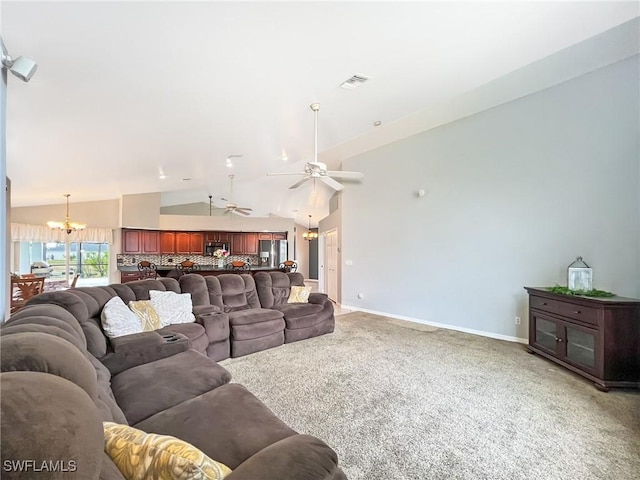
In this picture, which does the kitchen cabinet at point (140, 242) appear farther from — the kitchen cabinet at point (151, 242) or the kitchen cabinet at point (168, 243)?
the kitchen cabinet at point (168, 243)

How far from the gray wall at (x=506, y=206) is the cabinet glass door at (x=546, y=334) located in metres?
0.59

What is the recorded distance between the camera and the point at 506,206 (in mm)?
4461

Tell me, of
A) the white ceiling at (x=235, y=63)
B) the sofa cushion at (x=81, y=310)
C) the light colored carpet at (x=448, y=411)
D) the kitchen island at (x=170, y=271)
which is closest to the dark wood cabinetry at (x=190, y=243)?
the kitchen island at (x=170, y=271)

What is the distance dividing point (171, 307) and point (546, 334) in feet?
14.7

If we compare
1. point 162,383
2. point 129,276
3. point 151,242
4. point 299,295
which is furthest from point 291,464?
point 151,242

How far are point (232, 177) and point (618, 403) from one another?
7.74 meters

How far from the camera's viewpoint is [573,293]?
3.24 m

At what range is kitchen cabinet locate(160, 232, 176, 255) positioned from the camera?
32.8 feet

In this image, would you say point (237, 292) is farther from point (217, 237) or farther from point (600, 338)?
point (217, 237)

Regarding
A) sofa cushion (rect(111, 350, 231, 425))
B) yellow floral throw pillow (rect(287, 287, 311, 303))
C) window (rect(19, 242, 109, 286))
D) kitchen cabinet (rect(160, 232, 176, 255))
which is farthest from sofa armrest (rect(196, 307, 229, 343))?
kitchen cabinet (rect(160, 232, 176, 255))

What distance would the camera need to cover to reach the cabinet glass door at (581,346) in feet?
9.69

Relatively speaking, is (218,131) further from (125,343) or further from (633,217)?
(633,217)

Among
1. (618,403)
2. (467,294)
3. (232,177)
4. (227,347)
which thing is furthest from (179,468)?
(232,177)

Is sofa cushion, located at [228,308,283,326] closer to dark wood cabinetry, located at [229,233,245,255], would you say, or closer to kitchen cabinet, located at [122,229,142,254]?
kitchen cabinet, located at [122,229,142,254]
